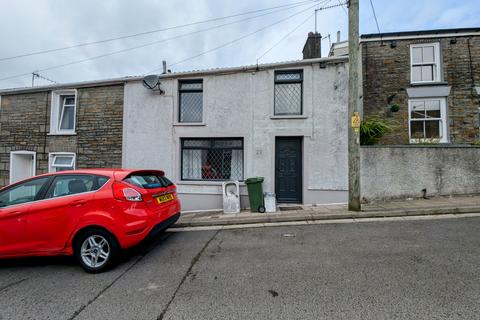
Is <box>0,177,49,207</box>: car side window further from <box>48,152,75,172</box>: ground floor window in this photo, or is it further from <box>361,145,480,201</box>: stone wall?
<box>361,145,480,201</box>: stone wall

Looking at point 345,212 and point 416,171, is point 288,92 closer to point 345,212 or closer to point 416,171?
point 345,212

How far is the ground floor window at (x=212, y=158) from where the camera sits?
8.04 metres

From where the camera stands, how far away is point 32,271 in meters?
3.64

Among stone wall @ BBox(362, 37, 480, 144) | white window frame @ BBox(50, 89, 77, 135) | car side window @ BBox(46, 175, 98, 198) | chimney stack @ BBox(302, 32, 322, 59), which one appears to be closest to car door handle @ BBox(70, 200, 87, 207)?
car side window @ BBox(46, 175, 98, 198)

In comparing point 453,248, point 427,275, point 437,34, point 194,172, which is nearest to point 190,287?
point 427,275

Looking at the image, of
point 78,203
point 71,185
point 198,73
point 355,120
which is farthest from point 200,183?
point 355,120

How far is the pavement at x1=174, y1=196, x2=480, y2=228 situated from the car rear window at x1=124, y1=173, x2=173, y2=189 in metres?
1.89

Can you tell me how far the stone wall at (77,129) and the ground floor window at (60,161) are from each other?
0.19m

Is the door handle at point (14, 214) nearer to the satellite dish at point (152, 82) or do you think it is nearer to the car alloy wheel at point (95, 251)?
the car alloy wheel at point (95, 251)

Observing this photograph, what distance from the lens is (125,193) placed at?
3.72 metres

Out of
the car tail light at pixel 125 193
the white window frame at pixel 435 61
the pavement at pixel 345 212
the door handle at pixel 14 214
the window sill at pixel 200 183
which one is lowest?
the pavement at pixel 345 212

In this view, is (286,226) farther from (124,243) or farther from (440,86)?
(440,86)

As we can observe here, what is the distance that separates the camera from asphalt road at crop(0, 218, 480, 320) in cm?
245

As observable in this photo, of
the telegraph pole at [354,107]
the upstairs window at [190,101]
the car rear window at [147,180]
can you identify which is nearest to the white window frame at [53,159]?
the upstairs window at [190,101]
